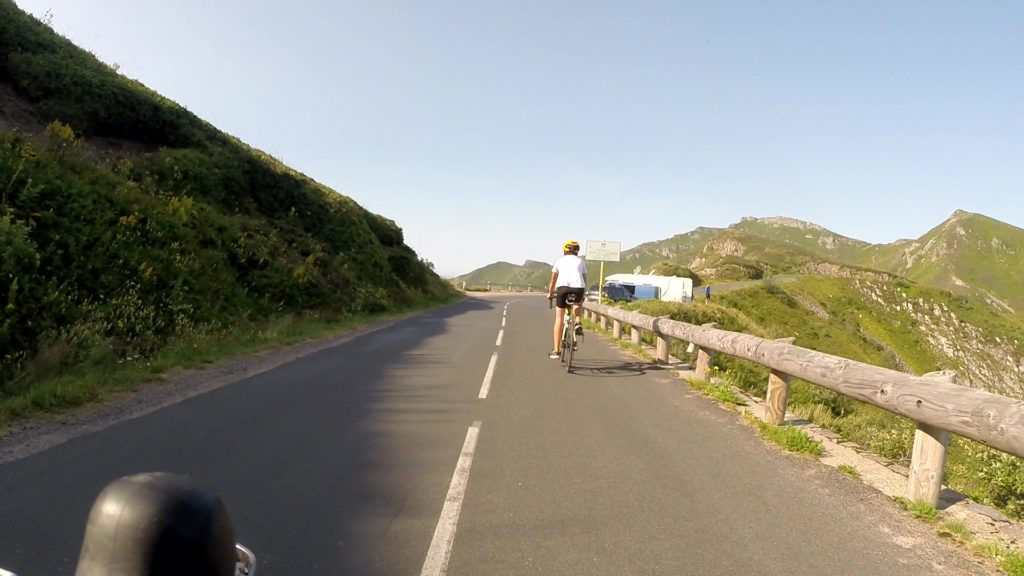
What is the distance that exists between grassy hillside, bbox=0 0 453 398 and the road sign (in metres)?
12.2

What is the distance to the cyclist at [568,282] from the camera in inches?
427

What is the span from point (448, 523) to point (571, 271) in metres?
7.24

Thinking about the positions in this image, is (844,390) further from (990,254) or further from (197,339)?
(990,254)

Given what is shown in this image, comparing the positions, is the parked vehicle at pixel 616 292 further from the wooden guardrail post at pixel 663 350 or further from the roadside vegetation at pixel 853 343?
the wooden guardrail post at pixel 663 350

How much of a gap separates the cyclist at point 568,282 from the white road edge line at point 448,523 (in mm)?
5494

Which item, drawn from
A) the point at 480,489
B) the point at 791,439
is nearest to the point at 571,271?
the point at 791,439

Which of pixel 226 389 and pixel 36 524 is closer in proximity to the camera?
pixel 36 524

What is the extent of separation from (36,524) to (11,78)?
53.9 ft

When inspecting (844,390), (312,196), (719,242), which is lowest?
(844,390)

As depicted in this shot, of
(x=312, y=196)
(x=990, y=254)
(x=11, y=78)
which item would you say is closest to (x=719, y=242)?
(x=990, y=254)

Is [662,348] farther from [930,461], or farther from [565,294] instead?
[930,461]

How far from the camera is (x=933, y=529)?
Answer: 419cm

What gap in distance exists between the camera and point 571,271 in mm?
10828

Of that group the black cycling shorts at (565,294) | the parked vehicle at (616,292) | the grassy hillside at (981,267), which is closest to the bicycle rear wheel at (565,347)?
the black cycling shorts at (565,294)
